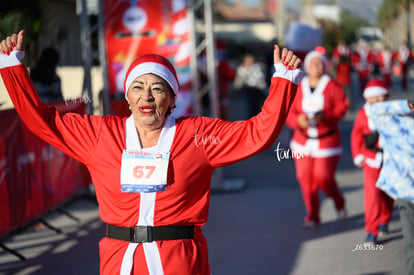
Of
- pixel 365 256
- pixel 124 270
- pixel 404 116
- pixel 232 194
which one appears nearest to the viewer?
pixel 124 270

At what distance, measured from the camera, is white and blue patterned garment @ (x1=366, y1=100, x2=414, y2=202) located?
17.9 feet

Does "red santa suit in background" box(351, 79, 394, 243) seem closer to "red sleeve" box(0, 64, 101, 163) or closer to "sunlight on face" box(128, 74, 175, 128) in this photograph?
Result: "sunlight on face" box(128, 74, 175, 128)

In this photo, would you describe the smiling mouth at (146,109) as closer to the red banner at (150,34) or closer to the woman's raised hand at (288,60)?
the woman's raised hand at (288,60)

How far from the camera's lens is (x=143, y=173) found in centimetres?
331

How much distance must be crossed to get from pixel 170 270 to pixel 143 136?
681 mm

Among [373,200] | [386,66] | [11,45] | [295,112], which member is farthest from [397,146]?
[386,66]

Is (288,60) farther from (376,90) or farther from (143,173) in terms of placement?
(376,90)

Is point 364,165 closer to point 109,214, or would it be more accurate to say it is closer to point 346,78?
point 109,214

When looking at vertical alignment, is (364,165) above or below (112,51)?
below

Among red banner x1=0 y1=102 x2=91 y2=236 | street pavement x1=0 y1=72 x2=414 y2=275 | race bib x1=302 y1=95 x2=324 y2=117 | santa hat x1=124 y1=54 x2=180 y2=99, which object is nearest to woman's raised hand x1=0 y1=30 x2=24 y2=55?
santa hat x1=124 y1=54 x2=180 y2=99

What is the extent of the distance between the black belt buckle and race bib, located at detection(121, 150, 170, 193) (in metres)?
0.18

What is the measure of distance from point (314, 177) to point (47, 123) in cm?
472

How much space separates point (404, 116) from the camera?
18.5ft

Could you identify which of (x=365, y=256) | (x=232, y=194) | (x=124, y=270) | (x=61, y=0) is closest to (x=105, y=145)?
(x=124, y=270)
